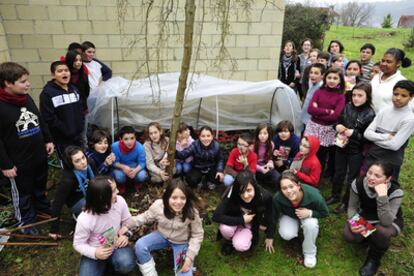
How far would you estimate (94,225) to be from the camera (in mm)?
2488

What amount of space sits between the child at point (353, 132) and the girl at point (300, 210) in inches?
35.1

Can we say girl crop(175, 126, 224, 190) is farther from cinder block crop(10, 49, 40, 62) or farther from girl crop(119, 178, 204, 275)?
cinder block crop(10, 49, 40, 62)

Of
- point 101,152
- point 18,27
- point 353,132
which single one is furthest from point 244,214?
point 18,27

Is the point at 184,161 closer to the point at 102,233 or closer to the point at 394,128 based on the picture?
the point at 102,233

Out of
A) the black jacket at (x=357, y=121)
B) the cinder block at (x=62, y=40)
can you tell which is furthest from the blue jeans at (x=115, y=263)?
the cinder block at (x=62, y=40)

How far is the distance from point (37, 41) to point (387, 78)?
16.8ft

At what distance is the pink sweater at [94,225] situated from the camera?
2.43 m

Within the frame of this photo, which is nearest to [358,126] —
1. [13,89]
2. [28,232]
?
[13,89]

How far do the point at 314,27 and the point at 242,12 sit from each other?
6421mm

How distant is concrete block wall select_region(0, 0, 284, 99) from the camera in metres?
4.79

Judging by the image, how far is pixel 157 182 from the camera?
400 cm

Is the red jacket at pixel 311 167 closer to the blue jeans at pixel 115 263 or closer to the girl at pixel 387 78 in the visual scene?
the girl at pixel 387 78

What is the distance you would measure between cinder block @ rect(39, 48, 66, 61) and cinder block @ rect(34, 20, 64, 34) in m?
0.28

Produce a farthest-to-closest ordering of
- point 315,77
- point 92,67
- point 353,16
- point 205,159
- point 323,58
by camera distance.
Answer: point 353,16 < point 323,58 < point 92,67 < point 315,77 < point 205,159
